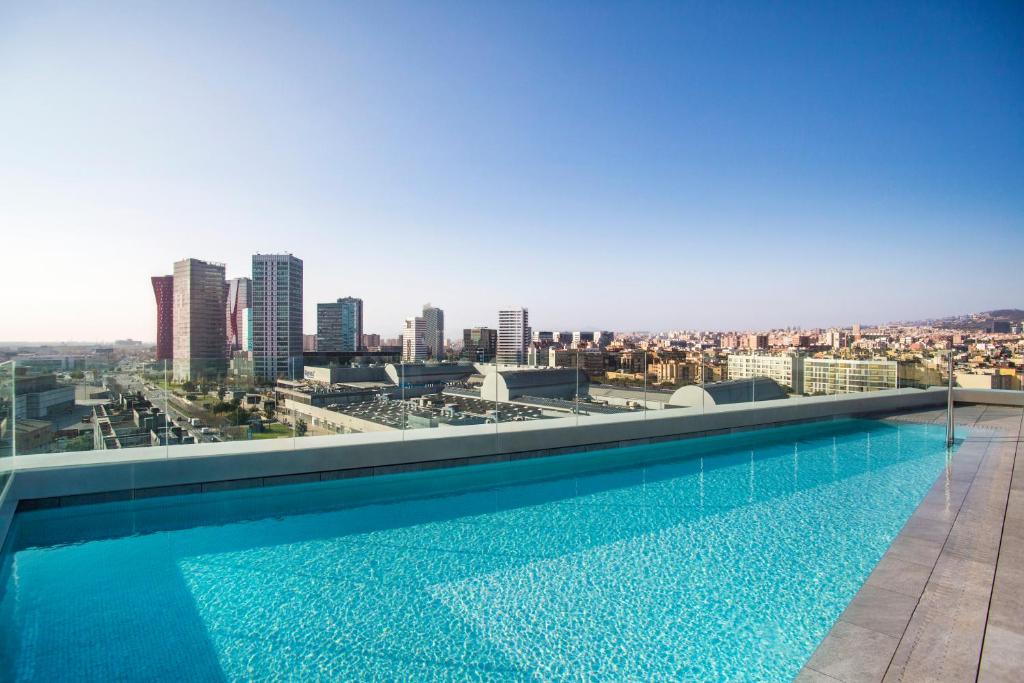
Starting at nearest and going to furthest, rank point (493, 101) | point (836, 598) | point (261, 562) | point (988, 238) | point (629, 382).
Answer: point (836, 598) → point (261, 562) → point (629, 382) → point (493, 101) → point (988, 238)

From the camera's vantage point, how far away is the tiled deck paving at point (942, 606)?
1.93 meters

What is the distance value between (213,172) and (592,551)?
1162 centimetres

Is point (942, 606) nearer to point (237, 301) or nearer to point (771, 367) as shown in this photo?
point (771, 367)

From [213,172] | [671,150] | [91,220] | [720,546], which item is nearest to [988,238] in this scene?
[671,150]

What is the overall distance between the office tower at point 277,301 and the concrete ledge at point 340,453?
23.9m

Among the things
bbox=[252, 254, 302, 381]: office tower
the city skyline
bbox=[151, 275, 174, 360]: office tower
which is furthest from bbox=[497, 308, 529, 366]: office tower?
bbox=[151, 275, 174, 360]: office tower

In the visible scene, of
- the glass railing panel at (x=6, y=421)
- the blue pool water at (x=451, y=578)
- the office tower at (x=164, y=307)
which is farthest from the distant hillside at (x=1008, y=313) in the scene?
the office tower at (x=164, y=307)

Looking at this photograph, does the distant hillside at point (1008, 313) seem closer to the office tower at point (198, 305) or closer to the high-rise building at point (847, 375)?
the high-rise building at point (847, 375)

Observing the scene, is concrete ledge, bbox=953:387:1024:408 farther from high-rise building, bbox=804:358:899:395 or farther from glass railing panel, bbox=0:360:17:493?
glass railing panel, bbox=0:360:17:493

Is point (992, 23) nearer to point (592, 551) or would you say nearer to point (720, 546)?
point (720, 546)

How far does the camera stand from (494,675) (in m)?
2.30

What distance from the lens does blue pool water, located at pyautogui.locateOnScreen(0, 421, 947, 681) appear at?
240 centimetres

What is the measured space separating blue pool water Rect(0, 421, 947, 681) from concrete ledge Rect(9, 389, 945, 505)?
A: 7.3 inches

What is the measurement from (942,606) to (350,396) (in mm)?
5321
